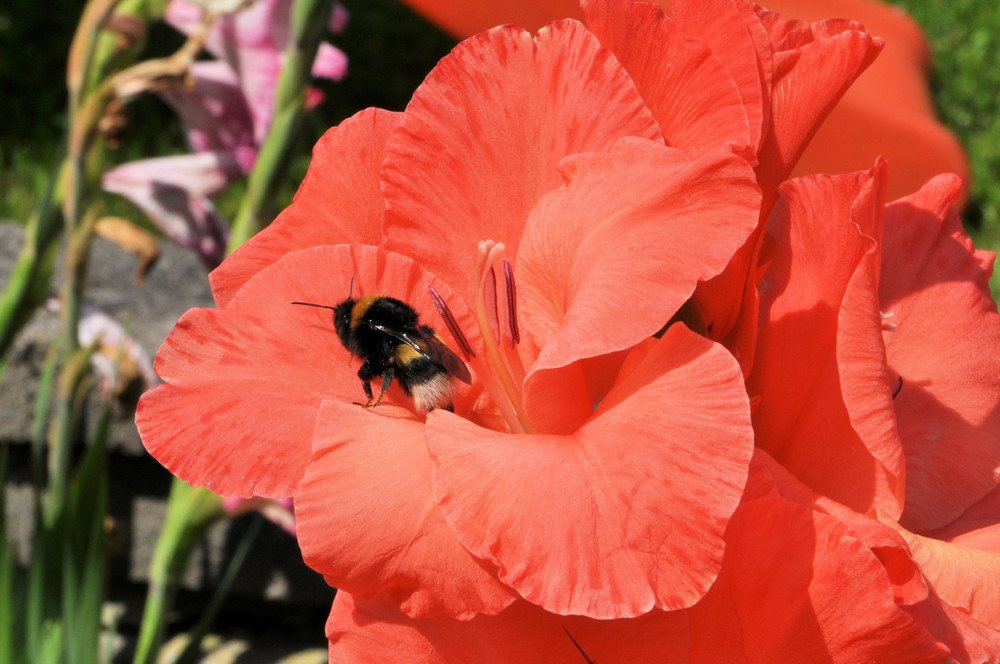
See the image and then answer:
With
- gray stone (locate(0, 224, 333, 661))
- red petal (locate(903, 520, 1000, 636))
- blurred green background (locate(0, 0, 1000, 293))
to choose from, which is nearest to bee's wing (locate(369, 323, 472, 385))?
red petal (locate(903, 520, 1000, 636))

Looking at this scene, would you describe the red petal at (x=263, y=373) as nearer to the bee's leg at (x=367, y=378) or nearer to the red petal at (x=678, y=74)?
the bee's leg at (x=367, y=378)

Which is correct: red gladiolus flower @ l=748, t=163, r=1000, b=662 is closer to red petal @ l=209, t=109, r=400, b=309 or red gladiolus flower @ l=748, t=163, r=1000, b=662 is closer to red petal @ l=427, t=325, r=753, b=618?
red petal @ l=427, t=325, r=753, b=618

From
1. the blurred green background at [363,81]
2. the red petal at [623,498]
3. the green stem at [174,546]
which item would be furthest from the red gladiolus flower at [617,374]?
the blurred green background at [363,81]

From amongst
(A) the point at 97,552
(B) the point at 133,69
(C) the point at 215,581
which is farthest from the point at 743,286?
(C) the point at 215,581

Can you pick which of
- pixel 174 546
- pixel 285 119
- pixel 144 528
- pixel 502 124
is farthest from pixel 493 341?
pixel 144 528

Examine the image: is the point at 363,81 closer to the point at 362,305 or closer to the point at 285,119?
the point at 285,119
